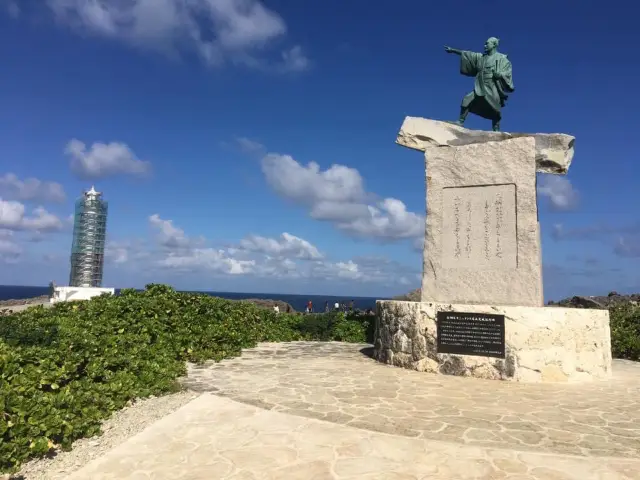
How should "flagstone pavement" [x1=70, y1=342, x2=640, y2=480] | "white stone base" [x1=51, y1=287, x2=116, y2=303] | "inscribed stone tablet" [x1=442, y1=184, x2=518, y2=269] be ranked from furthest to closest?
"white stone base" [x1=51, y1=287, x2=116, y2=303] → "inscribed stone tablet" [x1=442, y1=184, x2=518, y2=269] → "flagstone pavement" [x1=70, y1=342, x2=640, y2=480]

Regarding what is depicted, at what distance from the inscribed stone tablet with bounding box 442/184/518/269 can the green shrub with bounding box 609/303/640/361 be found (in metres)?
5.26

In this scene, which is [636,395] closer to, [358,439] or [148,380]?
[358,439]

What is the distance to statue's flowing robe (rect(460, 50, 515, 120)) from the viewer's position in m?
9.89

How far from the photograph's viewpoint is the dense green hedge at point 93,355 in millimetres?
4285

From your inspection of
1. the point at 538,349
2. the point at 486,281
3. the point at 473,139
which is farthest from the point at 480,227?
the point at 538,349

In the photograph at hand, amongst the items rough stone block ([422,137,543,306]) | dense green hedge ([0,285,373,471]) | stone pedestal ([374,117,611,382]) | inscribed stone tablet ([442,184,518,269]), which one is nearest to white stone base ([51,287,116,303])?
dense green hedge ([0,285,373,471])

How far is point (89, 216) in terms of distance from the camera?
67.2ft

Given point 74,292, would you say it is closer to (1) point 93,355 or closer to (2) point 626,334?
(1) point 93,355

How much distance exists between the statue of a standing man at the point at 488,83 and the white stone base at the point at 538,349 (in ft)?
13.4

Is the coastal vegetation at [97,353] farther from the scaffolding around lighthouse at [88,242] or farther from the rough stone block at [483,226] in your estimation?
the scaffolding around lighthouse at [88,242]

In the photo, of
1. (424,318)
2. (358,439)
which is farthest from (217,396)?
(424,318)

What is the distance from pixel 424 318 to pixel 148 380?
15.6 ft

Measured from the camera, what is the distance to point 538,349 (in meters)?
7.76

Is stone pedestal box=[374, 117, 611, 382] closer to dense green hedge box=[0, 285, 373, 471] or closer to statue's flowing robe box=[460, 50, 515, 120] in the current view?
statue's flowing robe box=[460, 50, 515, 120]
